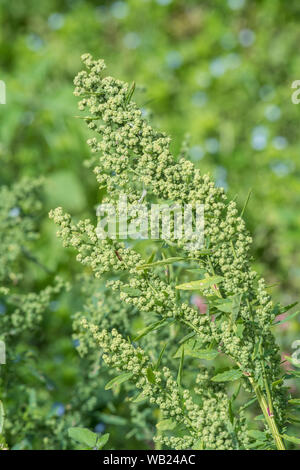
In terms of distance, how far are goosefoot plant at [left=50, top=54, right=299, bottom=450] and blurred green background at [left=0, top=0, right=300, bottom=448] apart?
119 centimetres

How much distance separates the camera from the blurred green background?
318cm

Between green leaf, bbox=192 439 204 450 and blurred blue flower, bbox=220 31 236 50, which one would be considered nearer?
green leaf, bbox=192 439 204 450

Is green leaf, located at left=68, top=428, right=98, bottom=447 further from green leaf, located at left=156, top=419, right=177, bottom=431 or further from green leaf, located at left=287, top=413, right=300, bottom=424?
green leaf, located at left=287, top=413, right=300, bottom=424

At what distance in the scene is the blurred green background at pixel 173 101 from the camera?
10.4ft

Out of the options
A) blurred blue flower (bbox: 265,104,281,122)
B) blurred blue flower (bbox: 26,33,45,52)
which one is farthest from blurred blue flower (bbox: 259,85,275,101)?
blurred blue flower (bbox: 26,33,45,52)

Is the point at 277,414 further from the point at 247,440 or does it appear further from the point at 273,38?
the point at 273,38

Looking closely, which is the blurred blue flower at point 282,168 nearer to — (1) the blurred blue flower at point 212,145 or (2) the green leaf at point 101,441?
(1) the blurred blue flower at point 212,145

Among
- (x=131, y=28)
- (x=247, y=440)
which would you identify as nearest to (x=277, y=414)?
(x=247, y=440)

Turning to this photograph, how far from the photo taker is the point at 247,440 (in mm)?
1126

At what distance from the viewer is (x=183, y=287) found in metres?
1.07

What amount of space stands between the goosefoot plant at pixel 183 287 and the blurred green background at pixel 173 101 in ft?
3.90

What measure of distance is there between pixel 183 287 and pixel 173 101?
10.7ft

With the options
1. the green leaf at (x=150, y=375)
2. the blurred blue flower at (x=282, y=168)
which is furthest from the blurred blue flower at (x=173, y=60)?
the green leaf at (x=150, y=375)

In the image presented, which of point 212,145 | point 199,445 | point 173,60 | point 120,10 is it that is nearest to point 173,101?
point 173,60
